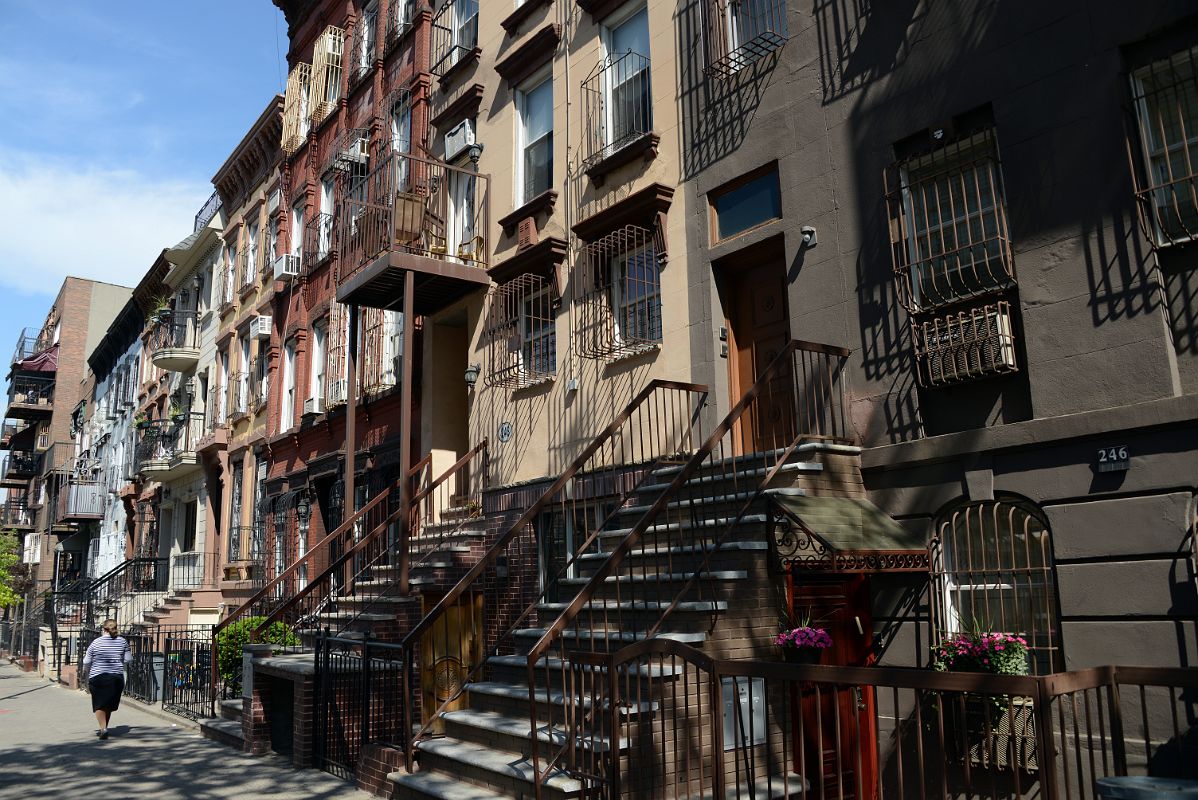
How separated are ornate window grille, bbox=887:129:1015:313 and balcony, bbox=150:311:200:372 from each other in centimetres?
2586

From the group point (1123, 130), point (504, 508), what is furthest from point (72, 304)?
point (1123, 130)

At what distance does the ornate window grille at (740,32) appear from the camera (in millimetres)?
10625

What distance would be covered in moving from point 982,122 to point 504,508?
785 cm

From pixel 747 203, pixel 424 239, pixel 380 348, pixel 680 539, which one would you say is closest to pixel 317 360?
pixel 380 348

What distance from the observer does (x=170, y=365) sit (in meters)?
30.4

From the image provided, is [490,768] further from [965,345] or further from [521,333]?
[521,333]

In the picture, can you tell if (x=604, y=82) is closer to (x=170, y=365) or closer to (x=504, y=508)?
(x=504, y=508)

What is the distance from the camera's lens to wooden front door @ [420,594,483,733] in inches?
437

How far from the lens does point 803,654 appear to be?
7.40 metres

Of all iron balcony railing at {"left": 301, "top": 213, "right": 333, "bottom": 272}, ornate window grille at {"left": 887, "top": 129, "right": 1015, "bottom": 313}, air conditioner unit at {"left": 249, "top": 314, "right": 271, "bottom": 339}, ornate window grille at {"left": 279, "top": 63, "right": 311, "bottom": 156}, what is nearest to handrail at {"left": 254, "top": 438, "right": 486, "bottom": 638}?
ornate window grille at {"left": 887, "top": 129, "right": 1015, "bottom": 313}

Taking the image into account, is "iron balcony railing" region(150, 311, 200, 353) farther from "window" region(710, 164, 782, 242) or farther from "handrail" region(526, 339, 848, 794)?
"handrail" region(526, 339, 848, 794)

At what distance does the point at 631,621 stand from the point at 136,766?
6347 millimetres

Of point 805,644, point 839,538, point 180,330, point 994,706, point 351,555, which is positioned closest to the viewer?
point 994,706

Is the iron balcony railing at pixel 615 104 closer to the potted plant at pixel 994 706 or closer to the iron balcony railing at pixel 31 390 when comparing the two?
the potted plant at pixel 994 706
